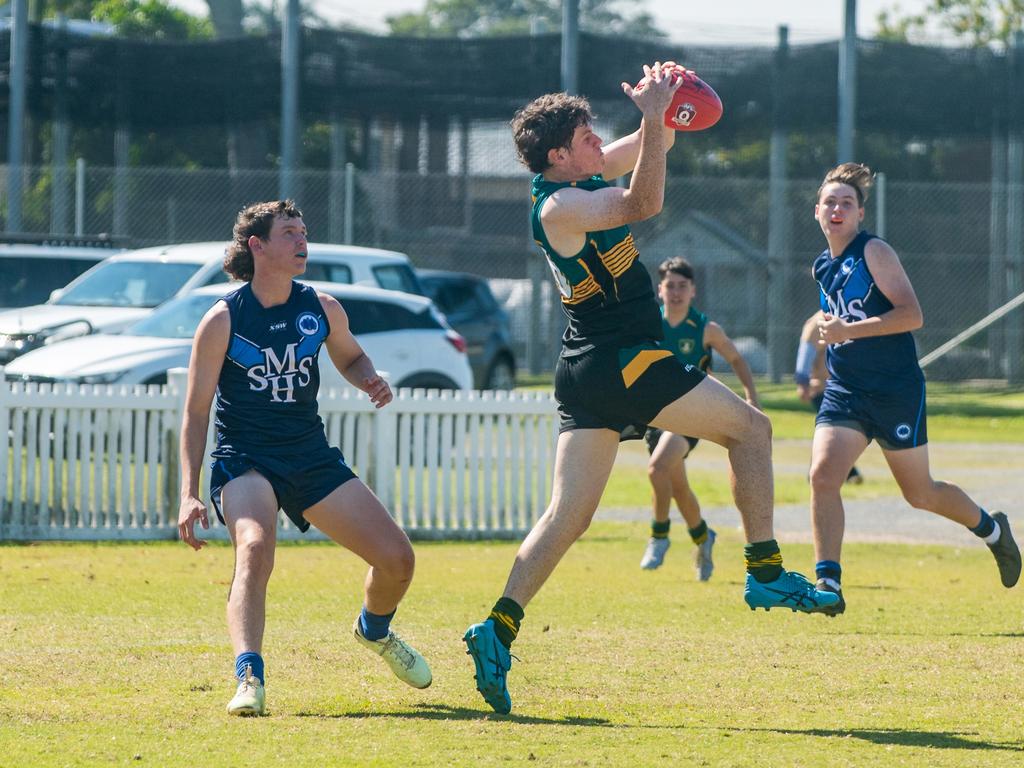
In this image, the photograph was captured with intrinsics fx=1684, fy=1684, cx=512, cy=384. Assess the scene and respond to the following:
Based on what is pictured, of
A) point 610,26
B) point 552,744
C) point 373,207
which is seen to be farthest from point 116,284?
point 610,26

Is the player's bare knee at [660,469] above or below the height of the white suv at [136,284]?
below

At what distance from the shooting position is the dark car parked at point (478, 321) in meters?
21.5

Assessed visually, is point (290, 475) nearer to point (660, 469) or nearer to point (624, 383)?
point (624, 383)

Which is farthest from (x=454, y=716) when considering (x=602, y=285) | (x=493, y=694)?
(x=602, y=285)

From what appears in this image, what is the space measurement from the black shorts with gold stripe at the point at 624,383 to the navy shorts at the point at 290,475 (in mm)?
934

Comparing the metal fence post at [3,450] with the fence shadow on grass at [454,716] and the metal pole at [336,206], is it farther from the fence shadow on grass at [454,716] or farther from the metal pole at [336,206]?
the metal pole at [336,206]

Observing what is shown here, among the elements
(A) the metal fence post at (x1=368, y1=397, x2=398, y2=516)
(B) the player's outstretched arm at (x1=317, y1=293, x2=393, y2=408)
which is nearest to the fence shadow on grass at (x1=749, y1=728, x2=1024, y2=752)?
(B) the player's outstretched arm at (x1=317, y1=293, x2=393, y2=408)

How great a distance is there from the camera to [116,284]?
17641 mm

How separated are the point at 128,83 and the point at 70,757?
874 inches

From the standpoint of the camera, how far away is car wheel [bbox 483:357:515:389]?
850 inches

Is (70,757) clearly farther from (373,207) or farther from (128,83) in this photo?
(128,83)

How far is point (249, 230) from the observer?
6125mm

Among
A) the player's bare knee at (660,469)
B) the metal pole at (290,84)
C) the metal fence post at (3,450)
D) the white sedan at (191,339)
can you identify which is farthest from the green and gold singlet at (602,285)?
the metal pole at (290,84)

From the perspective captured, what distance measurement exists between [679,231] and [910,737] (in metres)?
21.2
